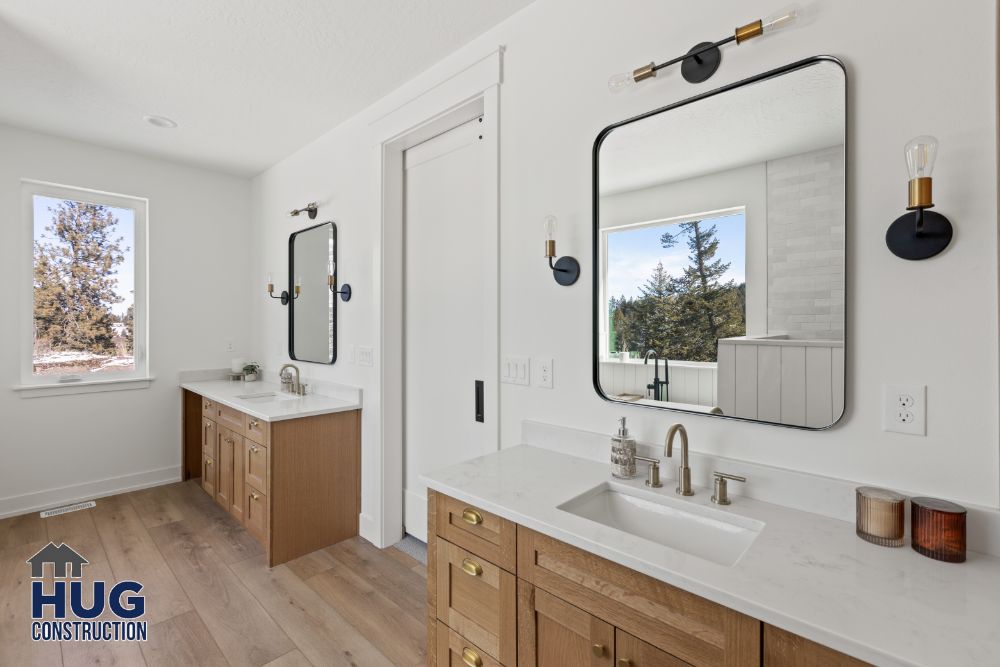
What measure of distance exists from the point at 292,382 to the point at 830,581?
3304 mm

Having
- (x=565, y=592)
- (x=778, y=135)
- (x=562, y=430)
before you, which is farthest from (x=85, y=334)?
(x=778, y=135)

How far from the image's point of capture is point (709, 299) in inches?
58.5

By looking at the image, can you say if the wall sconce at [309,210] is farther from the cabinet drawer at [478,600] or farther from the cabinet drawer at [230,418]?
the cabinet drawer at [478,600]

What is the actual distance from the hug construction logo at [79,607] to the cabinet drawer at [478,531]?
5.10 ft

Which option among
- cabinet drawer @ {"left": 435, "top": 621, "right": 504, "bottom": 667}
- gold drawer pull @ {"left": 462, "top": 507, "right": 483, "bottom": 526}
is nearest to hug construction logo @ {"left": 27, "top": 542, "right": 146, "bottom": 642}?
cabinet drawer @ {"left": 435, "top": 621, "right": 504, "bottom": 667}

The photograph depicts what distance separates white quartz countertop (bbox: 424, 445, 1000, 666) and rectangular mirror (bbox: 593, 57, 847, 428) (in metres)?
0.31

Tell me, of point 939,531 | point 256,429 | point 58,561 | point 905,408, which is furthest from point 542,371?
point 58,561

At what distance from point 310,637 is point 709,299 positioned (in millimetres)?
2043

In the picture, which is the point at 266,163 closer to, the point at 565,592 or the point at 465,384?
the point at 465,384

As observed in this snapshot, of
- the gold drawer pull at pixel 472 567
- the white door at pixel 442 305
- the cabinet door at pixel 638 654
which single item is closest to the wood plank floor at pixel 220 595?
the white door at pixel 442 305

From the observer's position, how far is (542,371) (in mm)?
1920

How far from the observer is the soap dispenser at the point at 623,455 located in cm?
152

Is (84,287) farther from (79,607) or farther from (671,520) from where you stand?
(671,520)

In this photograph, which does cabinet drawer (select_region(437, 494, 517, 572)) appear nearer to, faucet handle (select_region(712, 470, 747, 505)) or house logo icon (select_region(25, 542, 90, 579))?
faucet handle (select_region(712, 470, 747, 505))
